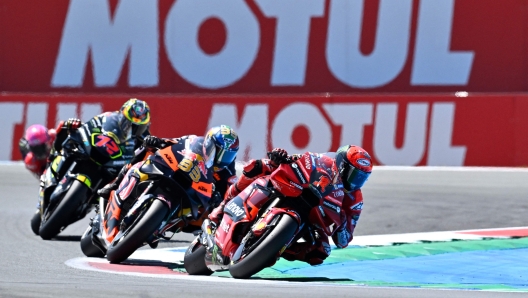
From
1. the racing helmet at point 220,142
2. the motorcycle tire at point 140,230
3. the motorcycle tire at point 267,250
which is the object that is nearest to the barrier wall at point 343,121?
the racing helmet at point 220,142

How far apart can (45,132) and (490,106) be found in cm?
733

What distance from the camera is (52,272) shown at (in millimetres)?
7520

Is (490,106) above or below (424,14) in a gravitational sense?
below

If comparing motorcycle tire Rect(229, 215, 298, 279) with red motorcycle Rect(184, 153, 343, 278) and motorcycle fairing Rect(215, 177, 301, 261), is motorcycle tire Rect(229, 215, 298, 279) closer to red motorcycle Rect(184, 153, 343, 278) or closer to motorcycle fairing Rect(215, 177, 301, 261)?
red motorcycle Rect(184, 153, 343, 278)

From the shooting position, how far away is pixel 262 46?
63.4 feet

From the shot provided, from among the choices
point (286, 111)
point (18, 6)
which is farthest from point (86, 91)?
point (286, 111)

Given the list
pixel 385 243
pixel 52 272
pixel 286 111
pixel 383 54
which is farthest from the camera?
pixel 383 54

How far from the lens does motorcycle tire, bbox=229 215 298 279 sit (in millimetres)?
7047

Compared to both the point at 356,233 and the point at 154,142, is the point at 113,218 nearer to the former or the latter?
the point at 154,142

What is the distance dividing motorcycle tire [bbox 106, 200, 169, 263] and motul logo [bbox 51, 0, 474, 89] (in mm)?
10753

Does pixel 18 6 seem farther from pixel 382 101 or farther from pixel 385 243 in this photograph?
pixel 385 243

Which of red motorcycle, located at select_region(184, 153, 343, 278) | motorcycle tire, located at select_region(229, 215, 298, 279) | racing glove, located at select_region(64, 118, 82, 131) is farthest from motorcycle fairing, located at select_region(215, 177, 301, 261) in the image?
racing glove, located at select_region(64, 118, 82, 131)

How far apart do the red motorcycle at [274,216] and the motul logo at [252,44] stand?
10924 millimetres

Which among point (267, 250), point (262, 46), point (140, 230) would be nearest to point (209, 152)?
point (140, 230)
